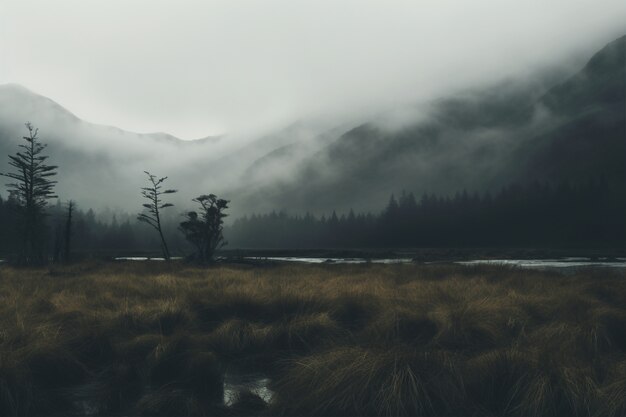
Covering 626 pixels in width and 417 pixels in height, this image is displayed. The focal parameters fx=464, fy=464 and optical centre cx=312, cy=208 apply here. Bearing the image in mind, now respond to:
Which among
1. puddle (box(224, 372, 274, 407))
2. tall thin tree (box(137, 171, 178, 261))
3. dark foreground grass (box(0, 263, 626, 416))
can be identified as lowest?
puddle (box(224, 372, 274, 407))

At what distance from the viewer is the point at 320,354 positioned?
6004 mm

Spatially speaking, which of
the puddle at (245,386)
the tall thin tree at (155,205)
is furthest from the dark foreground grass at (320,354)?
the tall thin tree at (155,205)

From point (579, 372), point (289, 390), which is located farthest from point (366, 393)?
point (579, 372)

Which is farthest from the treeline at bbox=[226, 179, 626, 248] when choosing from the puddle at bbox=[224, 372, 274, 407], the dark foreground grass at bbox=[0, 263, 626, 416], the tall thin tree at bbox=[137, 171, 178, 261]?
the puddle at bbox=[224, 372, 274, 407]

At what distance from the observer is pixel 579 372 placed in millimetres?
4973

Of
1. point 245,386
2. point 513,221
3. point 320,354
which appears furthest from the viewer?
point 513,221

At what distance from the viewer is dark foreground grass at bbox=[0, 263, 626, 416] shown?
482 cm

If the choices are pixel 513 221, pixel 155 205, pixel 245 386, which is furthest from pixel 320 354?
pixel 513 221

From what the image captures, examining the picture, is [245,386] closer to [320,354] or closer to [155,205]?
[320,354]

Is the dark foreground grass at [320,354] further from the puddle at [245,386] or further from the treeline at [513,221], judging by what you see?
the treeline at [513,221]

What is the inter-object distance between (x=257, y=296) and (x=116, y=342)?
3246 millimetres

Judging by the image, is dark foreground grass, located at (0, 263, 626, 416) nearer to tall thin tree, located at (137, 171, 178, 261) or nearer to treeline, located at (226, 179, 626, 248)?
tall thin tree, located at (137, 171, 178, 261)

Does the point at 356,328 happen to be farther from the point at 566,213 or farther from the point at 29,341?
the point at 566,213

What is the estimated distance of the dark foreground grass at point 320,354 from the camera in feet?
15.8
